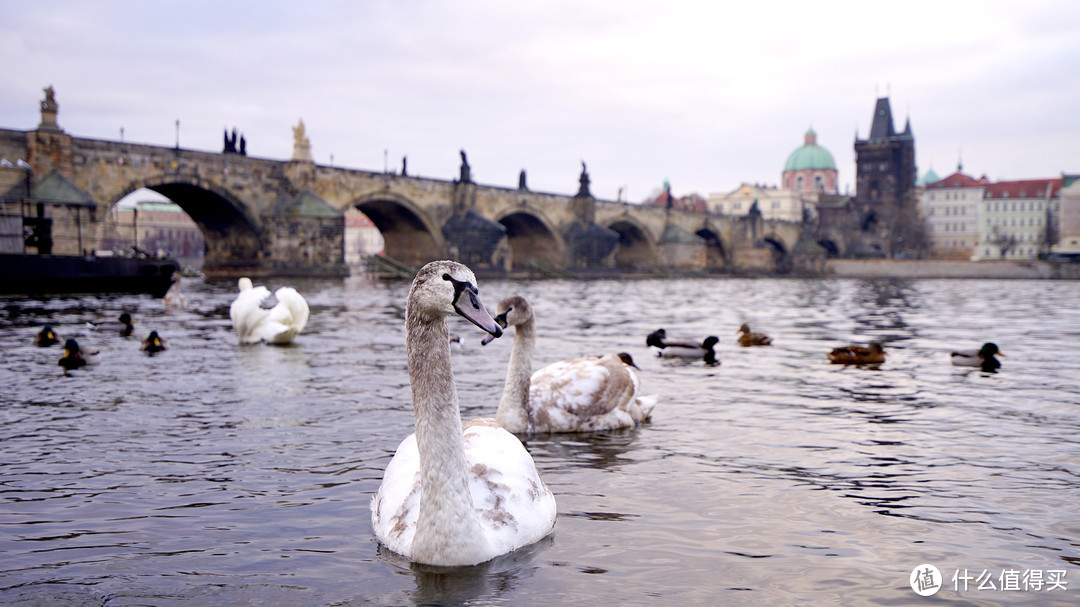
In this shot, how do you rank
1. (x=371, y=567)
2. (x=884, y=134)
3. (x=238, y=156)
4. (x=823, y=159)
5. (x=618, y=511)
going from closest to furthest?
(x=371, y=567), (x=618, y=511), (x=238, y=156), (x=884, y=134), (x=823, y=159)

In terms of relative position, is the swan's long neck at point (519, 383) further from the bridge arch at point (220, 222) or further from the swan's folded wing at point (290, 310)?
the bridge arch at point (220, 222)

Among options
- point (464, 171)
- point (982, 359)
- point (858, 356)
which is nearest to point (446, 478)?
point (858, 356)

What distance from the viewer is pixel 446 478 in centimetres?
334

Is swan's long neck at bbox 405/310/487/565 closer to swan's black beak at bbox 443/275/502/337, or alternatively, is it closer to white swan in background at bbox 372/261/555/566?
white swan in background at bbox 372/261/555/566

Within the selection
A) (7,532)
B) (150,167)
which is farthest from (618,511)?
(150,167)

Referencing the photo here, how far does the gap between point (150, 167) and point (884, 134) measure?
92.3 m

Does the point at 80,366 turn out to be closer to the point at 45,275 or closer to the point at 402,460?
the point at 402,460

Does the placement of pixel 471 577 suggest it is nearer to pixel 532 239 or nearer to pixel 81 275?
pixel 81 275

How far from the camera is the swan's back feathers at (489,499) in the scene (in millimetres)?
3561

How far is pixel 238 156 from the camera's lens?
35594 millimetres

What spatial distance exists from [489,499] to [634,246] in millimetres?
62973

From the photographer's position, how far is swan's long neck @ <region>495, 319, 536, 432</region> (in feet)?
19.1

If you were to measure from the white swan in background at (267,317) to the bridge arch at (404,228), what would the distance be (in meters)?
Answer: 29.6

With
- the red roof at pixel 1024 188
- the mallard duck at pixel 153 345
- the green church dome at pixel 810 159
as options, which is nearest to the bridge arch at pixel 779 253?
the red roof at pixel 1024 188
